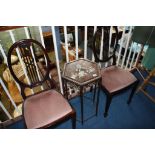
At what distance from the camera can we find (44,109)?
4.50ft

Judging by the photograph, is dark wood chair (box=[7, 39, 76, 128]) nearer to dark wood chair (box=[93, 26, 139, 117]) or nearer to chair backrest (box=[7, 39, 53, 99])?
chair backrest (box=[7, 39, 53, 99])

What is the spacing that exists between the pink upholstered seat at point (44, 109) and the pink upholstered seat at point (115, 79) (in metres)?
0.57

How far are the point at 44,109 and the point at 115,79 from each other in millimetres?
928

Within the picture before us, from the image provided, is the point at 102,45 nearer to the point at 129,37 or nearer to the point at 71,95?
the point at 129,37

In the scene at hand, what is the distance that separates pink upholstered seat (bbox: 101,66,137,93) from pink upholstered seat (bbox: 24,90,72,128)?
57 cm

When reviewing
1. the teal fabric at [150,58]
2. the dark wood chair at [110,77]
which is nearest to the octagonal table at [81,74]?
the dark wood chair at [110,77]

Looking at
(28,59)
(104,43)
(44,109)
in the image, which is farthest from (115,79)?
(28,59)

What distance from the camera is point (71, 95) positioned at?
221 centimetres

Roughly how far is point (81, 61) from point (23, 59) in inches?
25.8

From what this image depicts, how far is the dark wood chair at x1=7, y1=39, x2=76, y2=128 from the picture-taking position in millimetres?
1283

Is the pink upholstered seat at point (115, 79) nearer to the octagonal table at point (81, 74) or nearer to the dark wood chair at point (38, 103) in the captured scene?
the octagonal table at point (81, 74)

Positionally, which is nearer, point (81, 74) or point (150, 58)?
point (81, 74)

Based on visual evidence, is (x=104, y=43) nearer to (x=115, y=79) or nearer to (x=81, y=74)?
(x=115, y=79)
